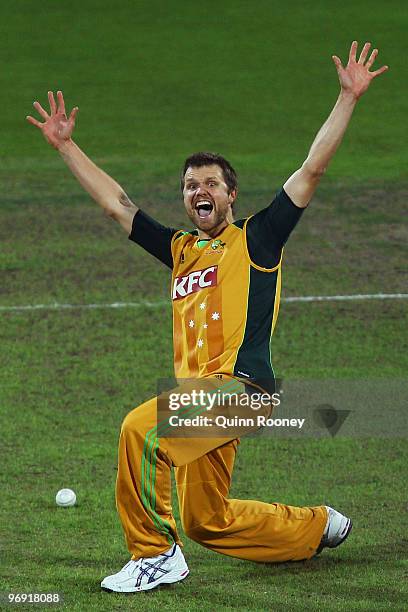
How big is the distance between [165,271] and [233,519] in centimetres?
618

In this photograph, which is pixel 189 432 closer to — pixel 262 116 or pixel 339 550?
pixel 339 550

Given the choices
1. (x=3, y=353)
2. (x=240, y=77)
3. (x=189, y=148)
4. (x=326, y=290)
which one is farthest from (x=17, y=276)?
(x=240, y=77)

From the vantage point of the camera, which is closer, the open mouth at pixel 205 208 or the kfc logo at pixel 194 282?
the kfc logo at pixel 194 282

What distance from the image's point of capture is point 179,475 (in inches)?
254

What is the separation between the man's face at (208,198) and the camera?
645 centimetres

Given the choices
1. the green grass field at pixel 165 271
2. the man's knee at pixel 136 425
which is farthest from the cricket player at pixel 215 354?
the green grass field at pixel 165 271

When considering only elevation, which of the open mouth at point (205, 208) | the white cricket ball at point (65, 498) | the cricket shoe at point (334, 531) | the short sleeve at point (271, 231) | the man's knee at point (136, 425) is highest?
the open mouth at point (205, 208)

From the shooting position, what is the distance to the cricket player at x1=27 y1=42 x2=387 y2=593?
6.02 meters

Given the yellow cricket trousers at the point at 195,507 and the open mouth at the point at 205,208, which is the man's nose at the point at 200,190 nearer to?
the open mouth at the point at 205,208

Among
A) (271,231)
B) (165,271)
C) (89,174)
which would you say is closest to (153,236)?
(89,174)

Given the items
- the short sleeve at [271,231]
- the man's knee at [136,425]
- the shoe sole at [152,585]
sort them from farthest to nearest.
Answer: the short sleeve at [271,231] < the shoe sole at [152,585] < the man's knee at [136,425]

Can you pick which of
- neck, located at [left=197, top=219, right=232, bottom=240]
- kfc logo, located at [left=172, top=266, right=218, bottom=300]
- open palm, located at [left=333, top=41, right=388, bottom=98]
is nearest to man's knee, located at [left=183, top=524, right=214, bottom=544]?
kfc logo, located at [left=172, top=266, right=218, bottom=300]

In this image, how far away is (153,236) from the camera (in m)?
6.67

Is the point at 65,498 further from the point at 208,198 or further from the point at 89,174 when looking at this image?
the point at 208,198
